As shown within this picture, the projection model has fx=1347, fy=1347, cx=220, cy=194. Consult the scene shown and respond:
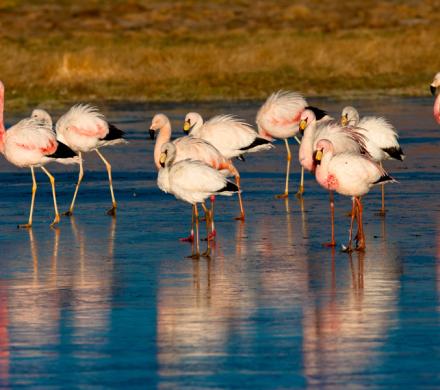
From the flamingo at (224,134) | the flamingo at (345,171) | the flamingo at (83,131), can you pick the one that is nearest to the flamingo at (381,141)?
the flamingo at (224,134)

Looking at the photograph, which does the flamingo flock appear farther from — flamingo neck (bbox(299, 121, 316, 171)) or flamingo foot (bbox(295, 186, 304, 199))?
flamingo foot (bbox(295, 186, 304, 199))

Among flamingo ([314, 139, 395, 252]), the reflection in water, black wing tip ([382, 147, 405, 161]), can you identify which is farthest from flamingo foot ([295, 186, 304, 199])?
the reflection in water

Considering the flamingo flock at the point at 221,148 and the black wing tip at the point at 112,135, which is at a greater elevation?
the black wing tip at the point at 112,135

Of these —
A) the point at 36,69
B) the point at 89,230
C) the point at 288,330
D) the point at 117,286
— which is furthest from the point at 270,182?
the point at 36,69

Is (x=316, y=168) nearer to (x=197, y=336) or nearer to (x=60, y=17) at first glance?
(x=197, y=336)

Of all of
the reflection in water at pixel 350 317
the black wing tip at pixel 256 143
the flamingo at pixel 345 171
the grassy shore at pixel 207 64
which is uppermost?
the grassy shore at pixel 207 64

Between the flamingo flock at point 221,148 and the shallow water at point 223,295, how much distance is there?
1.21ft

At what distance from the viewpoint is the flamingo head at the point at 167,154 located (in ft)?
44.3

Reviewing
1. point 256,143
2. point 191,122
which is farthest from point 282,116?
point 191,122

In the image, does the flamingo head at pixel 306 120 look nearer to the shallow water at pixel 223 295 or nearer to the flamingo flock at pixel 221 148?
the flamingo flock at pixel 221 148

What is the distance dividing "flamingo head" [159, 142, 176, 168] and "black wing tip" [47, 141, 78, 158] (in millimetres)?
2610

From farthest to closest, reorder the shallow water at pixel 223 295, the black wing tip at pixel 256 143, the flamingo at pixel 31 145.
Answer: the black wing tip at pixel 256 143
the flamingo at pixel 31 145
the shallow water at pixel 223 295

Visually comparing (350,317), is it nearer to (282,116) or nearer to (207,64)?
(282,116)

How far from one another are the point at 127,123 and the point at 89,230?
553 inches
